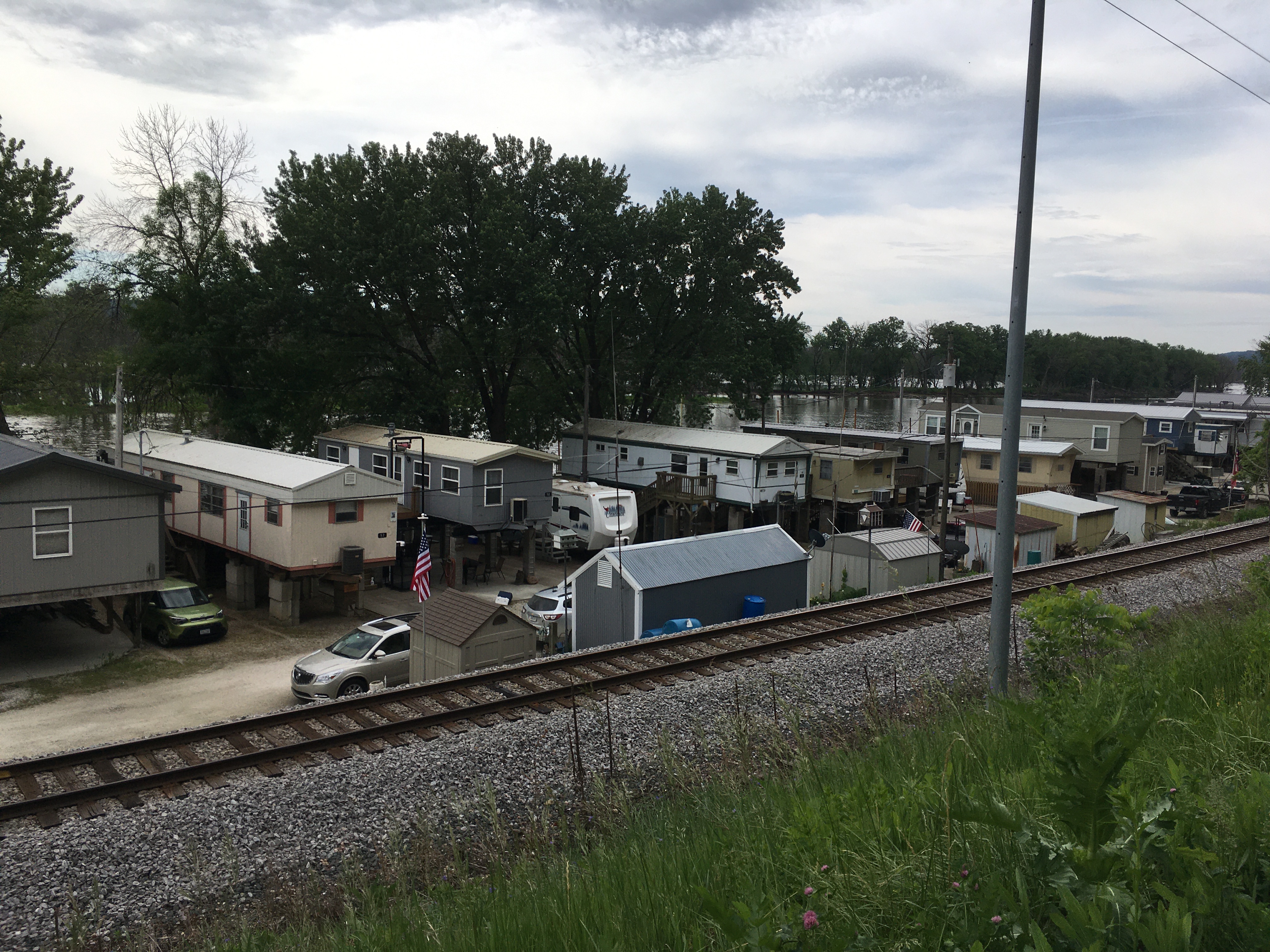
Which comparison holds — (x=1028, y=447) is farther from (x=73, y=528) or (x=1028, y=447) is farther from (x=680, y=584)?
(x=73, y=528)

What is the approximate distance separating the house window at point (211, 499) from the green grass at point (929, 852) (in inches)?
868

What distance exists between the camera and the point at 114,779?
385 inches

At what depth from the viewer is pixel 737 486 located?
36.8m

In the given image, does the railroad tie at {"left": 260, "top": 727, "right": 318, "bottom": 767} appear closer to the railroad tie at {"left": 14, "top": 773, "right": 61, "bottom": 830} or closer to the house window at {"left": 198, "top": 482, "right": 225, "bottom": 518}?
the railroad tie at {"left": 14, "top": 773, "right": 61, "bottom": 830}

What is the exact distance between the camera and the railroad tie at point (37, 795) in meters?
8.70

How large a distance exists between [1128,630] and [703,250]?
37.0m

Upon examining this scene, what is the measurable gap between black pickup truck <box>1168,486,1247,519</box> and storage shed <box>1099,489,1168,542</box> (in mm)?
9200

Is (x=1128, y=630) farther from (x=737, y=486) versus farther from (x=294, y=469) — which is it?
(x=737, y=486)

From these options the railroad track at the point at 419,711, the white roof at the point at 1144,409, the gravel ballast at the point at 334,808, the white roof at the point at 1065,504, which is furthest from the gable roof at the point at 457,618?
the white roof at the point at 1144,409

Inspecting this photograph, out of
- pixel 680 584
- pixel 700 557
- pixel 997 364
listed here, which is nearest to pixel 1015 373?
pixel 680 584

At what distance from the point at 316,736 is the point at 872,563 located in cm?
1709

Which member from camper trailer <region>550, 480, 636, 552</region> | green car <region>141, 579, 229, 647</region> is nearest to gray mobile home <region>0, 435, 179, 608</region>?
green car <region>141, 579, 229, 647</region>

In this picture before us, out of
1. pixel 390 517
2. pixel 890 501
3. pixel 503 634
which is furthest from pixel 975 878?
Result: pixel 890 501

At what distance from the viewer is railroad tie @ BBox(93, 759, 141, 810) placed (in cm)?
916
